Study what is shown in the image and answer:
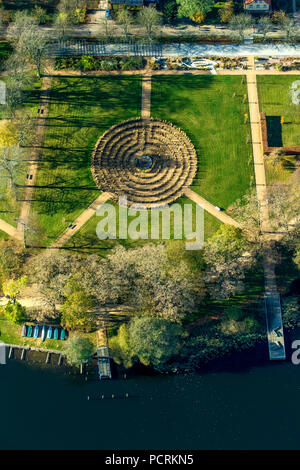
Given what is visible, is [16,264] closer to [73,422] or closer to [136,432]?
[73,422]

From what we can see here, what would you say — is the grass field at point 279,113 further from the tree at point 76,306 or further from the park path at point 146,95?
the tree at point 76,306

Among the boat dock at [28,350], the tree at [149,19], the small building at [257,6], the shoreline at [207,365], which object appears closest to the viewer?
the shoreline at [207,365]

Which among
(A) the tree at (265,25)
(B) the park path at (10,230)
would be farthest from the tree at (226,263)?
(A) the tree at (265,25)

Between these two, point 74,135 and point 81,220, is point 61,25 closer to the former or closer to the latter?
point 74,135

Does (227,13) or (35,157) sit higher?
(227,13)

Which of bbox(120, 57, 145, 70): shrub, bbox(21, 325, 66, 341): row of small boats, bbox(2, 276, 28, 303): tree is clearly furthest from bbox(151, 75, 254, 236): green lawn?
bbox(2, 276, 28, 303): tree

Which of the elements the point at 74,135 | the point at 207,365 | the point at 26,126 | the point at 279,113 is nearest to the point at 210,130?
the point at 279,113
